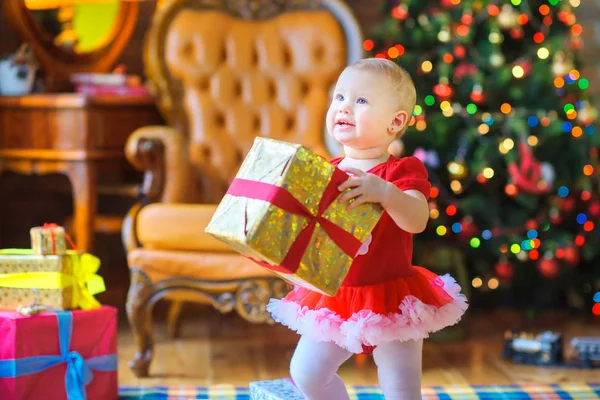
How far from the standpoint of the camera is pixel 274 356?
120 inches

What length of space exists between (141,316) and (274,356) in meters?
0.53

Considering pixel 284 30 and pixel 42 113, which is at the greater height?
pixel 284 30

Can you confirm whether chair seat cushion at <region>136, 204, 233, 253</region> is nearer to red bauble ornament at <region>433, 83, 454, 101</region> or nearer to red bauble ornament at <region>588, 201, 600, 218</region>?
red bauble ornament at <region>433, 83, 454, 101</region>

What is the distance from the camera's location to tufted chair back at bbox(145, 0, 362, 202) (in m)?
3.33

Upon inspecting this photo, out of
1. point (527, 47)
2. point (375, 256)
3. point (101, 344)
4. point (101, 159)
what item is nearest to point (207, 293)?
point (101, 344)

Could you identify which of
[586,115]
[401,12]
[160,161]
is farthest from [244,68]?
[586,115]

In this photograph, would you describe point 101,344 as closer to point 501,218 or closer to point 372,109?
point 372,109

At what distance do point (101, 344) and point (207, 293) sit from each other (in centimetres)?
48

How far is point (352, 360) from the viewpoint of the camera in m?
3.00

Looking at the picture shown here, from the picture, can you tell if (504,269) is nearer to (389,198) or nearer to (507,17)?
(507,17)

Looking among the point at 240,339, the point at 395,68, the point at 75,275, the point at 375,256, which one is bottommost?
the point at 240,339

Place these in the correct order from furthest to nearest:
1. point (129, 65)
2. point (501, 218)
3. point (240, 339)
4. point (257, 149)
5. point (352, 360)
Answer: point (129, 65) → point (501, 218) → point (240, 339) → point (352, 360) → point (257, 149)

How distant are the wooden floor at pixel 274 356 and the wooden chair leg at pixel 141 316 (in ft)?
0.14

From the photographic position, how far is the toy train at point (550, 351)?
2.92 meters
